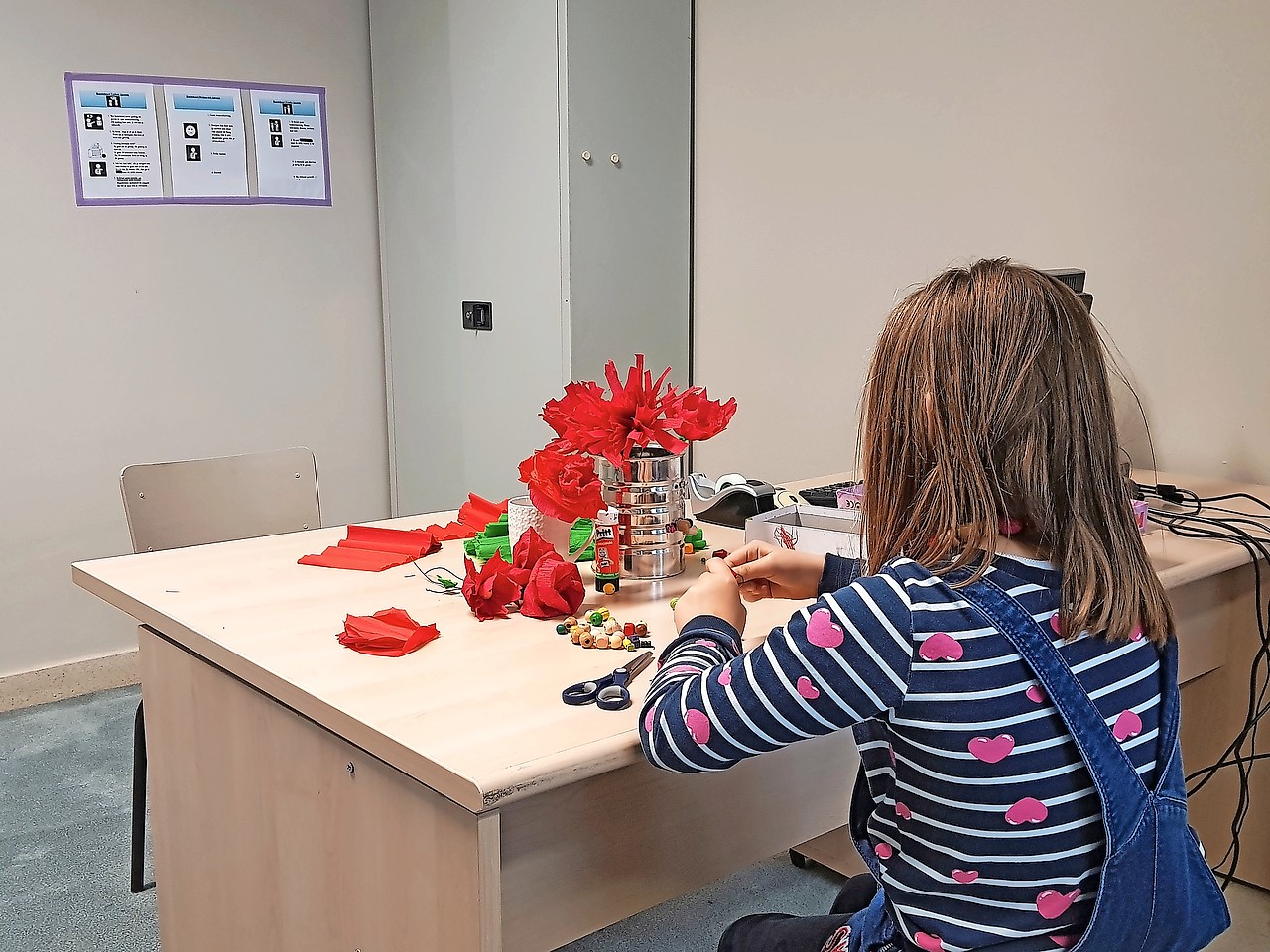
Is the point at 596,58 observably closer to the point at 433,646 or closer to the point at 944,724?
the point at 433,646

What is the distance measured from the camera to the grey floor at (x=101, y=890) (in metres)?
2.04

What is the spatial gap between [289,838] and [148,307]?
2.35 metres

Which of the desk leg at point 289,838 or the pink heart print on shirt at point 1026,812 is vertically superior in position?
the pink heart print on shirt at point 1026,812

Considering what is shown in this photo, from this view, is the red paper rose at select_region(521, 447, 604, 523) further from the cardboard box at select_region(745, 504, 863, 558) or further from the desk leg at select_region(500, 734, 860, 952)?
the desk leg at select_region(500, 734, 860, 952)

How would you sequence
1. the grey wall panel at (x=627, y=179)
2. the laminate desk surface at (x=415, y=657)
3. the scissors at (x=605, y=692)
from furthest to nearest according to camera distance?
the grey wall panel at (x=627, y=179)
the scissors at (x=605, y=692)
the laminate desk surface at (x=415, y=657)

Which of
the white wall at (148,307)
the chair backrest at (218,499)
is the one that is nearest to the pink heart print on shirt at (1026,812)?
the chair backrest at (218,499)

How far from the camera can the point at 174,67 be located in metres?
3.24

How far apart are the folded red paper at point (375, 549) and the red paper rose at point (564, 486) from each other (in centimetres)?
29

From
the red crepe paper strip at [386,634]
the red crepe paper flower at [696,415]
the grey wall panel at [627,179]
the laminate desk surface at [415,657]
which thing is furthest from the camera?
the grey wall panel at [627,179]

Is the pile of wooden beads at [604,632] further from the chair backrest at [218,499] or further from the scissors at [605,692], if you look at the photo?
the chair backrest at [218,499]

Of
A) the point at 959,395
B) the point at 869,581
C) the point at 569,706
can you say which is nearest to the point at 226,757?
the point at 569,706

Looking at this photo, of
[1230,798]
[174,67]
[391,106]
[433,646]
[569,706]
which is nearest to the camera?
[569,706]

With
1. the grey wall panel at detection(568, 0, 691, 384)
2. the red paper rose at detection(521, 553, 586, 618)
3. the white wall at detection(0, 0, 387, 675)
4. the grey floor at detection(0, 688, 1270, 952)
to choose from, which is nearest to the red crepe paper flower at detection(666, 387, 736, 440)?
the red paper rose at detection(521, 553, 586, 618)

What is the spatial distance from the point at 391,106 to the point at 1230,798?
9.33 feet
